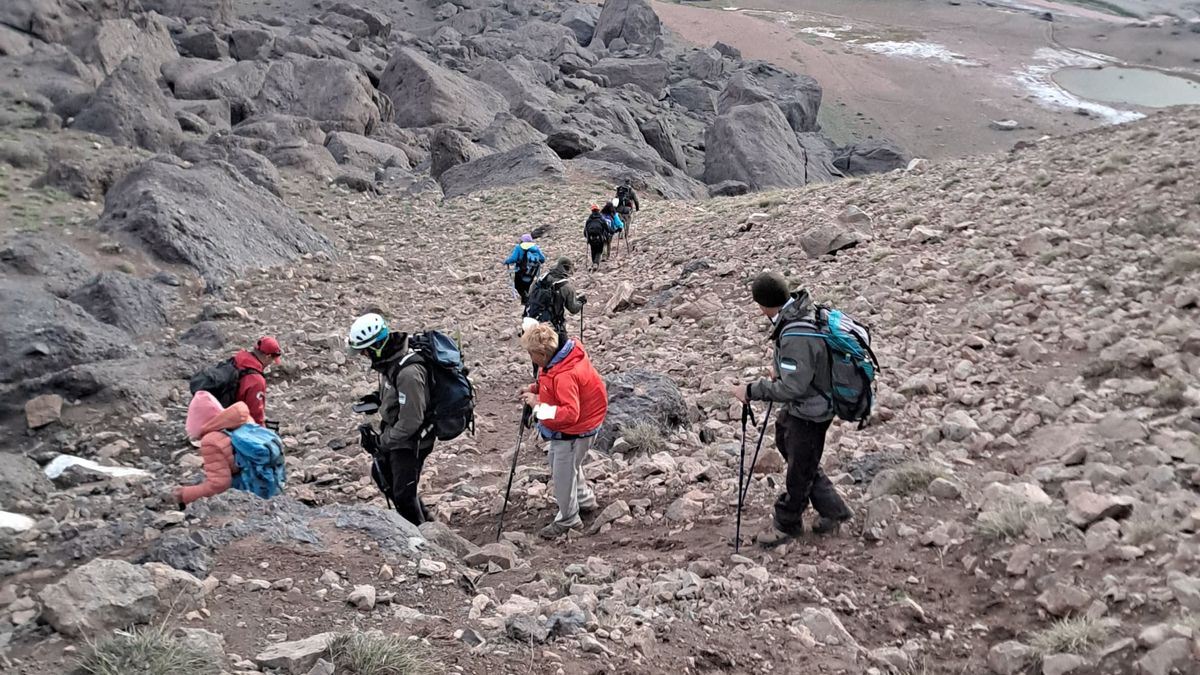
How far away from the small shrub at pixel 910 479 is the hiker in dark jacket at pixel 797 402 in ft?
1.57

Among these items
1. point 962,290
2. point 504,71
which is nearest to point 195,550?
point 962,290

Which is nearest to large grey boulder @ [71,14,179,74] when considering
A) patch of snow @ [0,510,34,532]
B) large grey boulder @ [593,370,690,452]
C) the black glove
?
patch of snow @ [0,510,34,532]

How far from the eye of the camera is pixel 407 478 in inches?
272

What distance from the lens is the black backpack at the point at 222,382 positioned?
24.6 ft

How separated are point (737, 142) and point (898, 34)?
50.0 metres

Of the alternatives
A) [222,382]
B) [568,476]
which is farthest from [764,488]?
[222,382]

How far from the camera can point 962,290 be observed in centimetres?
1058

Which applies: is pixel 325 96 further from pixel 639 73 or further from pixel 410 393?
pixel 410 393

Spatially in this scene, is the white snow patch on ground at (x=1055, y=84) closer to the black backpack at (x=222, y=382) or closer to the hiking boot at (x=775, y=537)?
the hiking boot at (x=775, y=537)

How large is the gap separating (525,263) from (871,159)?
38.0m

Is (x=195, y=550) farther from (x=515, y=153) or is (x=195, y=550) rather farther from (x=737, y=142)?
(x=737, y=142)

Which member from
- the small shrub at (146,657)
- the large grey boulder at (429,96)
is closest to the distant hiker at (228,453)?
the small shrub at (146,657)

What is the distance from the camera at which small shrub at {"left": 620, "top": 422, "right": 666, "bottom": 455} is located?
845cm

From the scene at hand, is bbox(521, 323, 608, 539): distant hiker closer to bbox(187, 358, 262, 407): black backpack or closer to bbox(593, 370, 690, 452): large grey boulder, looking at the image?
bbox(593, 370, 690, 452): large grey boulder
